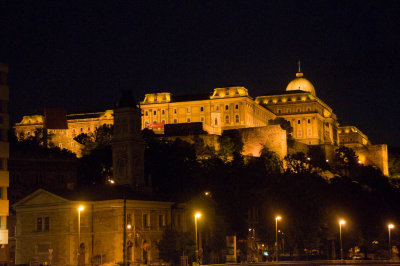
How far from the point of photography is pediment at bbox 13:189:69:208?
239 feet

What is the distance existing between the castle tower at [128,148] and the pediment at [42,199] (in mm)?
19916

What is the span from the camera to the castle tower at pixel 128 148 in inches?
3698

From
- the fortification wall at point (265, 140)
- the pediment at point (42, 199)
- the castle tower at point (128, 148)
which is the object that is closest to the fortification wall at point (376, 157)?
the fortification wall at point (265, 140)

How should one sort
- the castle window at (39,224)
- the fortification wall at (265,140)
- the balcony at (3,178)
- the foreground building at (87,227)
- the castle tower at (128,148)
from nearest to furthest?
the balcony at (3,178)
the foreground building at (87,227)
the castle window at (39,224)
the castle tower at (128,148)
the fortification wall at (265,140)

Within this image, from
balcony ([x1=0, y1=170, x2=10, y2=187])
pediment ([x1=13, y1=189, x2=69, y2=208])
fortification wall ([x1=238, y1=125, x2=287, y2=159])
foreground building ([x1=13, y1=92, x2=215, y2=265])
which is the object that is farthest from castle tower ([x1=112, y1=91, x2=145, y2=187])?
fortification wall ([x1=238, y1=125, x2=287, y2=159])

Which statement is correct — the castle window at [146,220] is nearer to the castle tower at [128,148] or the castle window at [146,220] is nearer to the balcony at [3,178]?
the balcony at [3,178]

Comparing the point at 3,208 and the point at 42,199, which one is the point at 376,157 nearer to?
the point at 42,199

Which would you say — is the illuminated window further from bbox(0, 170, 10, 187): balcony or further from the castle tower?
bbox(0, 170, 10, 187): balcony

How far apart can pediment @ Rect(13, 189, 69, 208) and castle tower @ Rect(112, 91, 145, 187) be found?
65.3ft

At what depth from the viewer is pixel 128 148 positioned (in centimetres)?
9475

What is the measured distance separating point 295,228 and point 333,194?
79.4 feet

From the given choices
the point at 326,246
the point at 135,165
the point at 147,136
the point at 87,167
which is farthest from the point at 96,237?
the point at 147,136

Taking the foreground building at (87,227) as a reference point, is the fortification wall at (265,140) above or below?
above

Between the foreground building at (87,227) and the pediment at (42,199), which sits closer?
the foreground building at (87,227)
